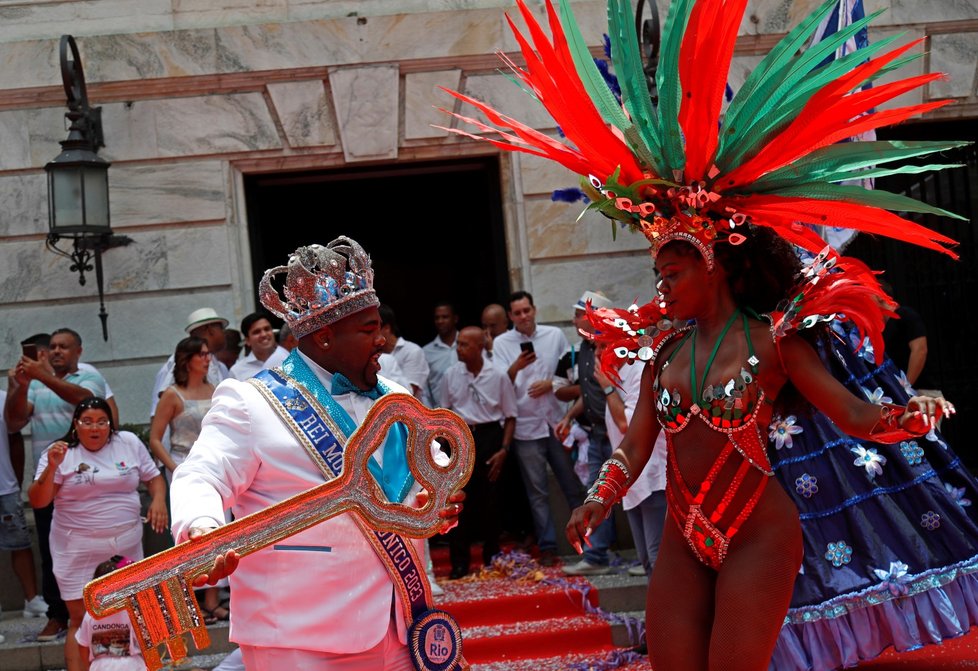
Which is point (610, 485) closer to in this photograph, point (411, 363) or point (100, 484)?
point (100, 484)

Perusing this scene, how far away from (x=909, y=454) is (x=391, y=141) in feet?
19.3

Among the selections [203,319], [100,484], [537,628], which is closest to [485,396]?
[537,628]

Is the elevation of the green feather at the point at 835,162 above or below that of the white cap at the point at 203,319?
above

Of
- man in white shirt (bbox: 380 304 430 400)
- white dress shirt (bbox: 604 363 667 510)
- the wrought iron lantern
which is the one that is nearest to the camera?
white dress shirt (bbox: 604 363 667 510)

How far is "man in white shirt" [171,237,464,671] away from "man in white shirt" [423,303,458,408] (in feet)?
19.8

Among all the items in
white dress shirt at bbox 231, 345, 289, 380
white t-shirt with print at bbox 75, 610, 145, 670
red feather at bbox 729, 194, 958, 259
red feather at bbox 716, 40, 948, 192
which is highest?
red feather at bbox 716, 40, 948, 192

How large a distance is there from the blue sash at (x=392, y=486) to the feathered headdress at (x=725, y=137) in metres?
1.21

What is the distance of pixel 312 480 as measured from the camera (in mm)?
3664

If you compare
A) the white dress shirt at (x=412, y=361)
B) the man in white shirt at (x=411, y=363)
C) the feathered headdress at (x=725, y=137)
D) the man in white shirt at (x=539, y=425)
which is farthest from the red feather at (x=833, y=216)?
the white dress shirt at (x=412, y=361)

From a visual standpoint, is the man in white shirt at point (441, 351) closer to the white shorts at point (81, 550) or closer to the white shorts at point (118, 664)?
the white shorts at point (81, 550)

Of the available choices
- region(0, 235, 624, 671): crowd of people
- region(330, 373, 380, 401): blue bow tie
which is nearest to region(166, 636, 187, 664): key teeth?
region(330, 373, 380, 401): blue bow tie

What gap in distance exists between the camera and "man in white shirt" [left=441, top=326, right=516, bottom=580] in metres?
9.01

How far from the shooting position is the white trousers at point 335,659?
11.6 feet

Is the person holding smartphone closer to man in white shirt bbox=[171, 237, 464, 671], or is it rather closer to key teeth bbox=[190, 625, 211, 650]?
man in white shirt bbox=[171, 237, 464, 671]
